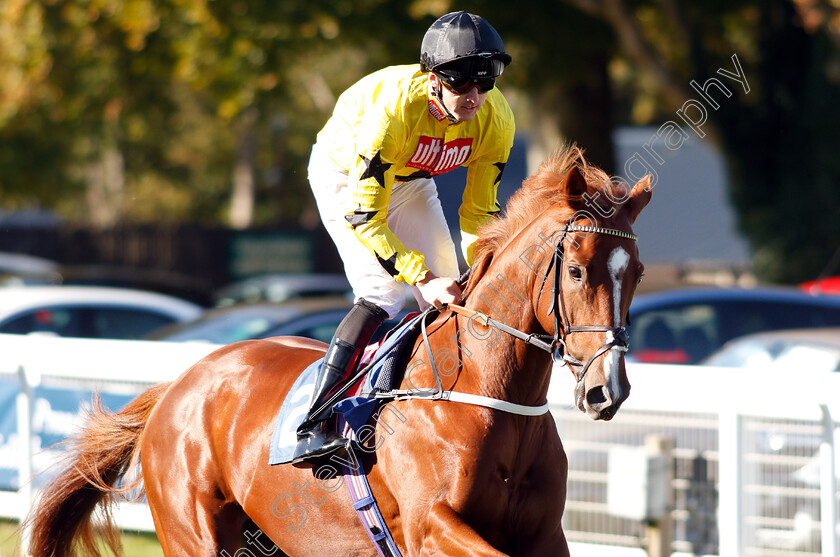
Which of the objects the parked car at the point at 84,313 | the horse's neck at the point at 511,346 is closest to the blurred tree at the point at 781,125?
the parked car at the point at 84,313

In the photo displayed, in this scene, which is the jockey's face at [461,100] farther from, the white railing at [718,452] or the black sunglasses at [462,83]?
the white railing at [718,452]

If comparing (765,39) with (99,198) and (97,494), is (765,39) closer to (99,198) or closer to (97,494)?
(97,494)

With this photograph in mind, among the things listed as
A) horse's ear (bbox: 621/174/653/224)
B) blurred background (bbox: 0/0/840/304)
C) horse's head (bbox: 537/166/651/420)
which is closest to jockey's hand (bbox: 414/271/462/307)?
horse's head (bbox: 537/166/651/420)

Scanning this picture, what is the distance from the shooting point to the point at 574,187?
302 centimetres

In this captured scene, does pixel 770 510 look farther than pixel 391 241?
Yes

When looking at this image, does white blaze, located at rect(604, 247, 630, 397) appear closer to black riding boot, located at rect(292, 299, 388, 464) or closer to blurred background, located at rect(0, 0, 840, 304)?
black riding boot, located at rect(292, 299, 388, 464)

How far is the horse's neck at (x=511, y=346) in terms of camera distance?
309cm

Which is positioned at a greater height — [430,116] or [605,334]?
[430,116]

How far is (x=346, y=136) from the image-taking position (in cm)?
366

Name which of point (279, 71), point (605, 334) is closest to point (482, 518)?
point (605, 334)

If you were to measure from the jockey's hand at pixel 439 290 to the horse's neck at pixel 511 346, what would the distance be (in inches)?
6.2

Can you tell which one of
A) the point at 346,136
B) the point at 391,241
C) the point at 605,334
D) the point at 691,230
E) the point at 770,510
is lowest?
the point at 770,510

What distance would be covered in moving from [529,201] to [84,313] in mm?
6280

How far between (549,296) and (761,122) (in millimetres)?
11784
